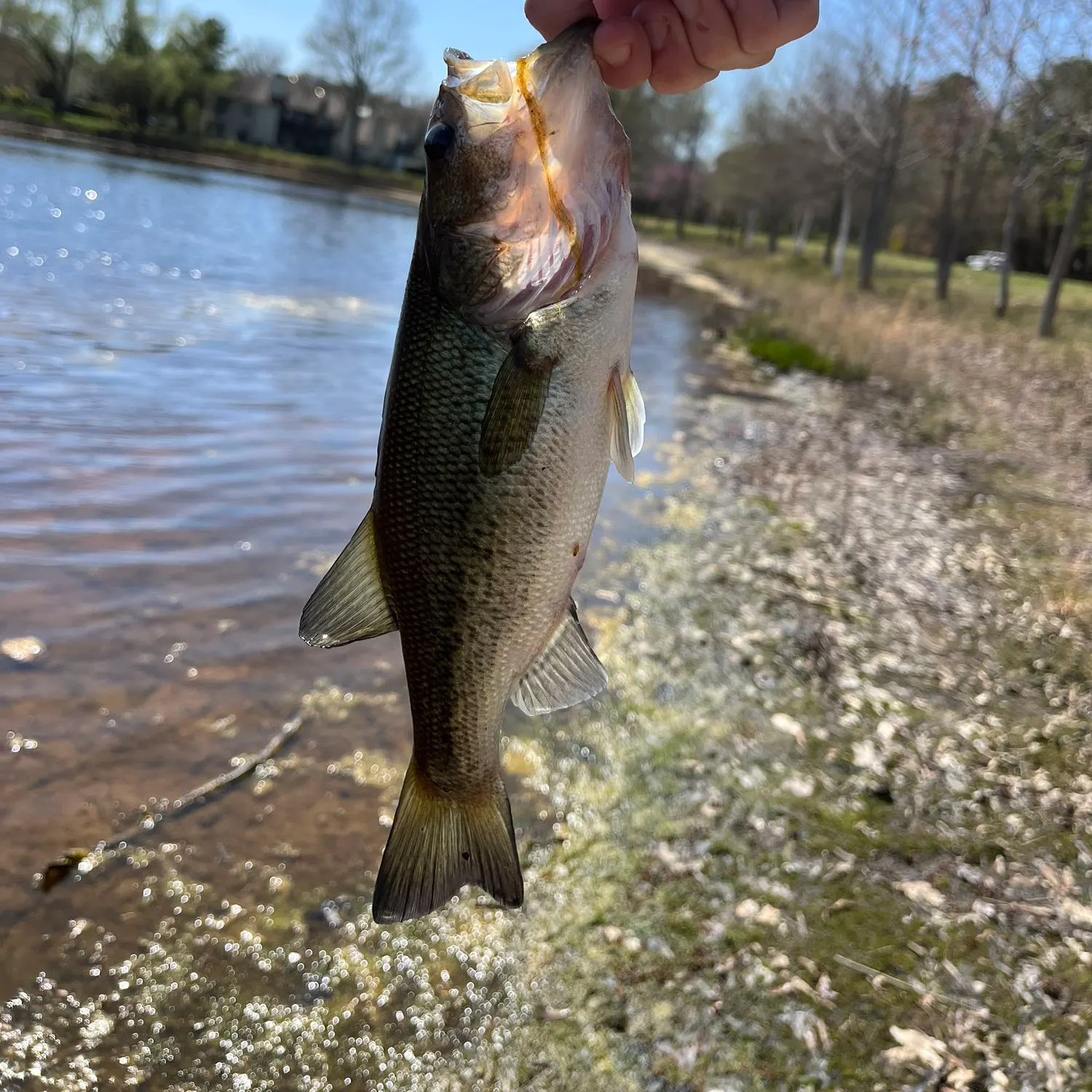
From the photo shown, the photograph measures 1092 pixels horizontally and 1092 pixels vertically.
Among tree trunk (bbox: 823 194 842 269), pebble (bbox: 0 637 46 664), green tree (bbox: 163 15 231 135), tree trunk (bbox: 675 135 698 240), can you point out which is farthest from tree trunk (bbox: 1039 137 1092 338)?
green tree (bbox: 163 15 231 135)

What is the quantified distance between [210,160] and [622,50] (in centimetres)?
7218

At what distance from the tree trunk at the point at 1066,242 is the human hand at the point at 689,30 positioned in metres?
20.9

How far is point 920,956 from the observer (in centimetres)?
384

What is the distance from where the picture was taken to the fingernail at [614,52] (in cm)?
196

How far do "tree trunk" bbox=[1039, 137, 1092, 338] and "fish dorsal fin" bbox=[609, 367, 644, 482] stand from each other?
21513 mm

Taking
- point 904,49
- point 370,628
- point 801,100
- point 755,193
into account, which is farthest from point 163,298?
point 755,193

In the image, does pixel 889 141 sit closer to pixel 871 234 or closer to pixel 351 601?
pixel 871 234

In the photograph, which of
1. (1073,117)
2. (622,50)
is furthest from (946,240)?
(622,50)

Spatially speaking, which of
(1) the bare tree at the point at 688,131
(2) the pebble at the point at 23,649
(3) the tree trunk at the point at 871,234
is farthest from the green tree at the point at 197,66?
(2) the pebble at the point at 23,649

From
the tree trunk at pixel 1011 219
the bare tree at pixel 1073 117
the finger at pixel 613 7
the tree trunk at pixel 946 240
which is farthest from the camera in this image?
the tree trunk at pixel 946 240

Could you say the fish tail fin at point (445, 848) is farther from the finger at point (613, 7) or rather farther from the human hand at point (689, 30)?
the finger at point (613, 7)

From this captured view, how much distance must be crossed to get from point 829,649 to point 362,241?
1209 inches

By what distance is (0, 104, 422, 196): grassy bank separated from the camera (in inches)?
2276

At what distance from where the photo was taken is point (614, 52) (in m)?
1.97
